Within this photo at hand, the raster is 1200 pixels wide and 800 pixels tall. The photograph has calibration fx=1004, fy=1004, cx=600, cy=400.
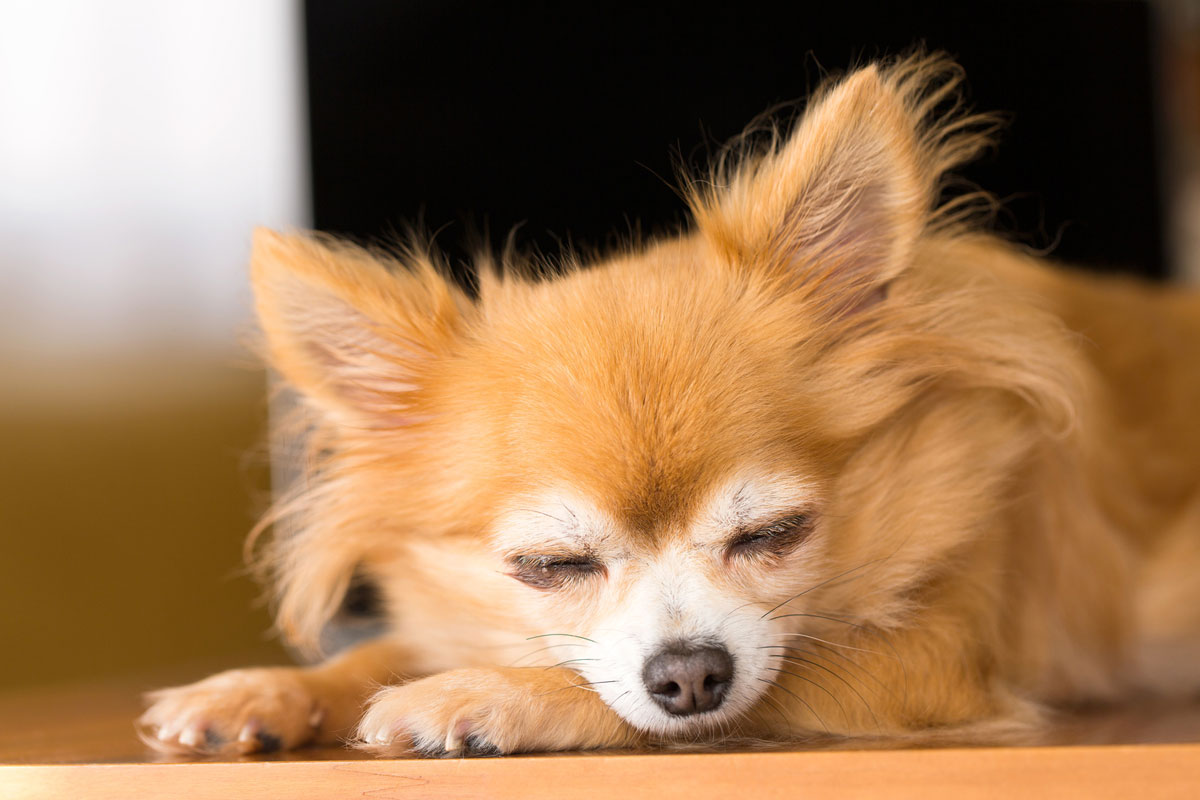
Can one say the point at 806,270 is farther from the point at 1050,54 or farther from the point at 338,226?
the point at 1050,54

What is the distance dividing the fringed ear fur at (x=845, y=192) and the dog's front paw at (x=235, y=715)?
0.87m

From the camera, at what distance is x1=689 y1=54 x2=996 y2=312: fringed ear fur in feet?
4.40

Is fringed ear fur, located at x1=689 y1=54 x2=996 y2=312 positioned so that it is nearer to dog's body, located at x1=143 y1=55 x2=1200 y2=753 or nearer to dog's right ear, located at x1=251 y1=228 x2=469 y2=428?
dog's body, located at x1=143 y1=55 x2=1200 y2=753

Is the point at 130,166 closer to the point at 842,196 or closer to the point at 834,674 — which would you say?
the point at 842,196

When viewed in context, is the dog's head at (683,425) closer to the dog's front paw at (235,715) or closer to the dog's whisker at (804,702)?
the dog's whisker at (804,702)

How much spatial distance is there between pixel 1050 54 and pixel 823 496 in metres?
2.07

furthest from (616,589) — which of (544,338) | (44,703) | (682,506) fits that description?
(44,703)

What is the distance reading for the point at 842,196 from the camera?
1415 mm

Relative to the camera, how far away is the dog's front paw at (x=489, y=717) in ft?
3.75

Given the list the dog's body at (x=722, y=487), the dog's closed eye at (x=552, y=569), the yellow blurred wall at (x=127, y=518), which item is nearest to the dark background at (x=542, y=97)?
the dog's body at (x=722, y=487)

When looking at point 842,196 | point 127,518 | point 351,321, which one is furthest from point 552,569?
point 127,518

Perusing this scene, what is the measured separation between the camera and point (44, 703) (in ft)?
5.87

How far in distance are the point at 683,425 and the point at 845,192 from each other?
1.43 ft

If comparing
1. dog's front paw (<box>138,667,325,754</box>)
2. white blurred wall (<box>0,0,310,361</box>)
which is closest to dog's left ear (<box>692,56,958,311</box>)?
dog's front paw (<box>138,667,325,754</box>)
